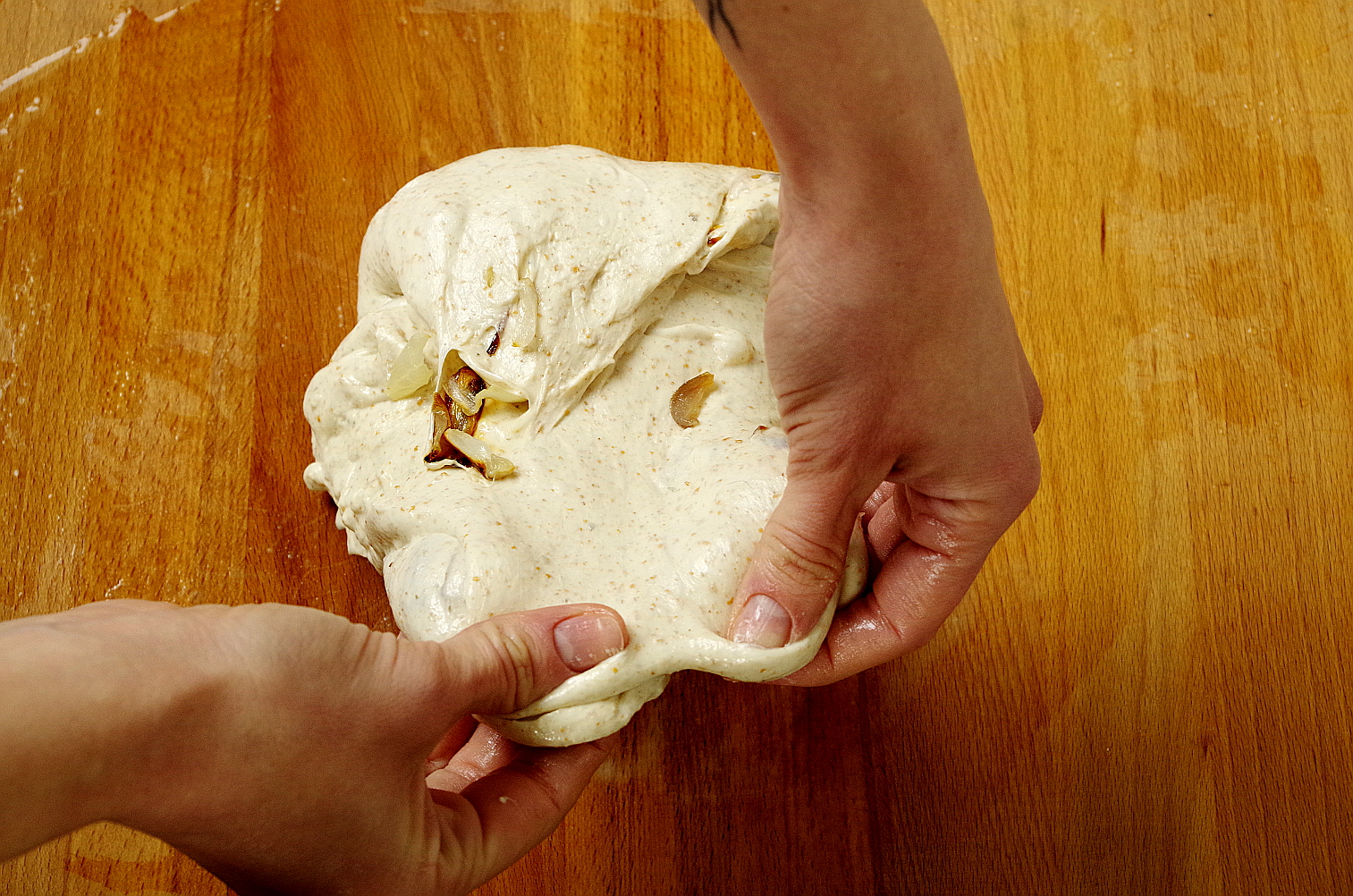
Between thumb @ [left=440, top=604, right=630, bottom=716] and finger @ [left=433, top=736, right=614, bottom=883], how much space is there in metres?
0.11

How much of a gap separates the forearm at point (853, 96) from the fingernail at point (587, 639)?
51cm

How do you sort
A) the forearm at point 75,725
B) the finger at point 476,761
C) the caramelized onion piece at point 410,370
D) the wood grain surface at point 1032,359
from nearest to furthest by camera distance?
1. the forearm at point 75,725
2. the finger at point 476,761
3. the caramelized onion piece at point 410,370
4. the wood grain surface at point 1032,359

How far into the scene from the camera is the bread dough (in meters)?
1.12

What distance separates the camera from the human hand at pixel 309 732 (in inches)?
29.6

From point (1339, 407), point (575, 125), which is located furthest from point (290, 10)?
point (1339, 407)

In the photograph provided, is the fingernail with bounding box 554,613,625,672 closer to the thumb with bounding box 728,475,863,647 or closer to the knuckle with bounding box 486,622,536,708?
the knuckle with bounding box 486,622,536,708

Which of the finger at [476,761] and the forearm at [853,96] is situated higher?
the forearm at [853,96]

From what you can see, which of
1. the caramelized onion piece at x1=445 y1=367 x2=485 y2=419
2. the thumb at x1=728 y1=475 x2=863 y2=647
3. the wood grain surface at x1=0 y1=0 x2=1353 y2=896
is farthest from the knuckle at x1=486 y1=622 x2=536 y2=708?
the wood grain surface at x1=0 y1=0 x2=1353 y2=896

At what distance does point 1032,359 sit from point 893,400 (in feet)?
2.53

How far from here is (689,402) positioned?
131 centimetres

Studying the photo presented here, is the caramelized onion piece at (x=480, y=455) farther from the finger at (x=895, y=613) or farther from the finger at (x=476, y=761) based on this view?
the finger at (x=895, y=613)

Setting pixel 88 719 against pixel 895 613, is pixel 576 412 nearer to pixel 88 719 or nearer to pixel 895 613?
pixel 895 613

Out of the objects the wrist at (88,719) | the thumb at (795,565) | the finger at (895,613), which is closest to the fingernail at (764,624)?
the thumb at (795,565)

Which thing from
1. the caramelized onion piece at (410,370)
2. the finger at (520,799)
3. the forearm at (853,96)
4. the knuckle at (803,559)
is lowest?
the finger at (520,799)
